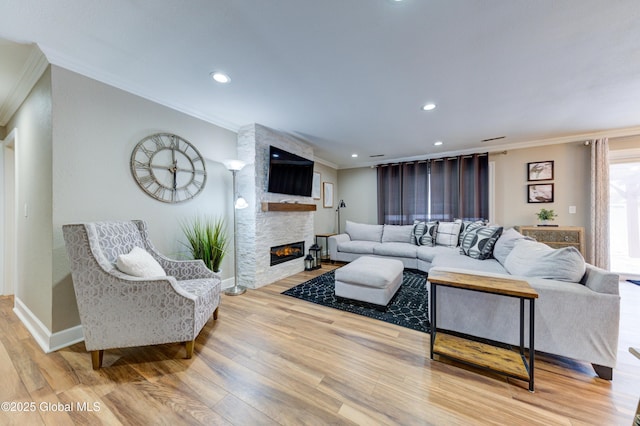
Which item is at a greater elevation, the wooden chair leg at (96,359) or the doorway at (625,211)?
the doorway at (625,211)

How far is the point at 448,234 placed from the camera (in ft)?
14.1

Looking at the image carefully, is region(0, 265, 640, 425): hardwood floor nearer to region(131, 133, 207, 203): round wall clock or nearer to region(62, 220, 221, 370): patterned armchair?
region(62, 220, 221, 370): patterned armchair

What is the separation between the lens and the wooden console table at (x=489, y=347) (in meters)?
1.42

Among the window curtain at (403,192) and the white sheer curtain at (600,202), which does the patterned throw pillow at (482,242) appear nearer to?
the window curtain at (403,192)

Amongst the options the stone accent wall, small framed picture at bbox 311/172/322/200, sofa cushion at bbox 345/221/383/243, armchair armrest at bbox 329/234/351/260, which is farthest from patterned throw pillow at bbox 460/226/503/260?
small framed picture at bbox 311/172/322/200

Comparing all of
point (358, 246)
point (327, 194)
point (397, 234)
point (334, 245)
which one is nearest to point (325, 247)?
point (334, 245)

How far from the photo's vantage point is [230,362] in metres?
1.69

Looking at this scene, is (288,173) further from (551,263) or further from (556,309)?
A: (556,309)

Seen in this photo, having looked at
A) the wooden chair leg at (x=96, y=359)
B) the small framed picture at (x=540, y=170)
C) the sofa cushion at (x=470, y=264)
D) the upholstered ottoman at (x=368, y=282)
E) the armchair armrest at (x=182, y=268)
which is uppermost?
the small framed picture at (x=540, y=170)

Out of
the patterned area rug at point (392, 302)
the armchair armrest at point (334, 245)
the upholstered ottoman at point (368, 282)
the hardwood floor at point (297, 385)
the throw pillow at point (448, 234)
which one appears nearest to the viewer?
the hardwood floor at point (297, 385)

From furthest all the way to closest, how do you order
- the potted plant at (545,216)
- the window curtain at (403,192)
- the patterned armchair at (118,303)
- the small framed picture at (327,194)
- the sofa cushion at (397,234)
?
1. the small framed picture at (327,194)
2. the window curtain at (403,192)
3. the sofa cushion at (397,234)
4. the potted plant at (545,216)
5. the patterned armchair at (118,303)

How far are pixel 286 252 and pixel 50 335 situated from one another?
2.64m

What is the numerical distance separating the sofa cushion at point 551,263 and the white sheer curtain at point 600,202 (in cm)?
277

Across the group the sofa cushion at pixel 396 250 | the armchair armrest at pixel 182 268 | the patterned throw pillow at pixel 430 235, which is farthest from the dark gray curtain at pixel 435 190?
the armchair armrest at pixel 182 268
